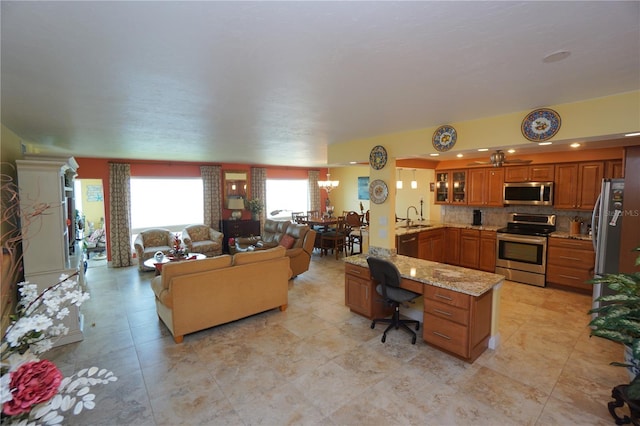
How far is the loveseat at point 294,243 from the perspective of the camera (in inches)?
229

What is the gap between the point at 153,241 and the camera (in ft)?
23.6

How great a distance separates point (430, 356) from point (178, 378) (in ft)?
8.38

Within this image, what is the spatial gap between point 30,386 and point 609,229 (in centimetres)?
519

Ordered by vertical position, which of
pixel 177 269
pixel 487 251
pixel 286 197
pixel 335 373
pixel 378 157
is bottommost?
pixel 335 373

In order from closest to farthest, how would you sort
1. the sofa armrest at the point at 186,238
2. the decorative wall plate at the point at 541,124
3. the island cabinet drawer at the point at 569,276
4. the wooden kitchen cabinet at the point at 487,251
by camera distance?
the decorative wall plate at the point at 541,124, the island cabinet drawer at the point at 569,276, the wooden kitchen cabinet at the point at 487,251, the sofa armrest at the point at 186,238

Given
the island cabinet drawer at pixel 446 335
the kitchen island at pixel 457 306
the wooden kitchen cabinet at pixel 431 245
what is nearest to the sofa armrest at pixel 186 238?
the kitchen island at pixel 457 306

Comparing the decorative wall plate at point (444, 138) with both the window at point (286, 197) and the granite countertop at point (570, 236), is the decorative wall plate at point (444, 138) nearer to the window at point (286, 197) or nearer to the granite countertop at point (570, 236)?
the granite countertop at point (570, 236)

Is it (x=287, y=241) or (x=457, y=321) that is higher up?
(x=287, y=241)

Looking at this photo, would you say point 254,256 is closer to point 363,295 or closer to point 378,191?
point 363,295

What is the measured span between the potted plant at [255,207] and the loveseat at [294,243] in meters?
2.02

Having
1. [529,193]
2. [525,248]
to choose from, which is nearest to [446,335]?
[525,248]

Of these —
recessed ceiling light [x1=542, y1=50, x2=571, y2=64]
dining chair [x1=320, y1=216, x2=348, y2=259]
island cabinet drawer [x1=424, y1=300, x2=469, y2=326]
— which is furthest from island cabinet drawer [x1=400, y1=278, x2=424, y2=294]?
dining chair [x1=320, y1=216, x2=348, y2=259]

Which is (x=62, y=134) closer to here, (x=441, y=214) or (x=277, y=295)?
(x=277, y=295)

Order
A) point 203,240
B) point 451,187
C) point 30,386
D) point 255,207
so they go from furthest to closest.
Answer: point 255,207 < point 203,240 < point 451,187 < point 30,386
